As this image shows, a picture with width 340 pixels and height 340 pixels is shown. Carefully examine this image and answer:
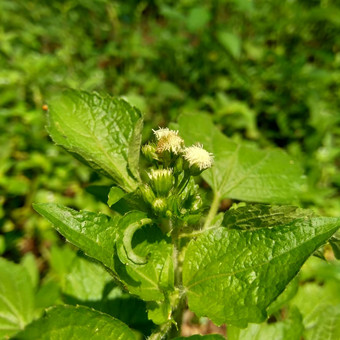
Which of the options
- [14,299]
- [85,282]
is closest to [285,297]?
[85,282]

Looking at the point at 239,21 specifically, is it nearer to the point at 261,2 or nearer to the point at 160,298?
the point at 261,2

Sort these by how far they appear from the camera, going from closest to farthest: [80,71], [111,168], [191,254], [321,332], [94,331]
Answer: [94,331] → [191,254] → [111,168] → [321,332] → [80,71]

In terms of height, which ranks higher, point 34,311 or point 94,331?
point 94,331

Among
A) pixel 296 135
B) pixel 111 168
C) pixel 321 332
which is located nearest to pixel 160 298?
pixel 111 168

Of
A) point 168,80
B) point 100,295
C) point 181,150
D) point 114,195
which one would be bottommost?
point 100,295

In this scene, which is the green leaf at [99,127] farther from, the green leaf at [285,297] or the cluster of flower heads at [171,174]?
the green leaf at [285,297]

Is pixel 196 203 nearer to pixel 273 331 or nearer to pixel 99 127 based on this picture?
pixel 99 127

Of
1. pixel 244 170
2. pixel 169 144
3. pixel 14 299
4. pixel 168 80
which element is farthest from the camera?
pixel 168 80
